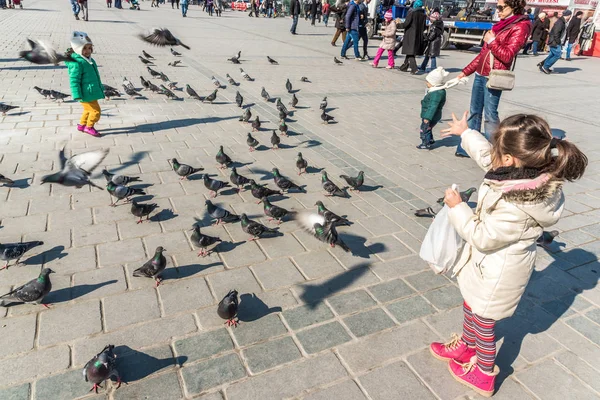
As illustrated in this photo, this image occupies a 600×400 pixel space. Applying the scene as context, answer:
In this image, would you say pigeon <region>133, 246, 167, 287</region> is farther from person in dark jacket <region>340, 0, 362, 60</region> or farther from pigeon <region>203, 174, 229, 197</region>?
person in dark jacket <region>340, 0, 362, 60</region>

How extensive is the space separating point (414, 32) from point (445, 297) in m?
14.4

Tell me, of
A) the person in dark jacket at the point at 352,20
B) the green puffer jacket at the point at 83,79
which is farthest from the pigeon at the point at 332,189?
the person in dark jacket at the point at 352,20

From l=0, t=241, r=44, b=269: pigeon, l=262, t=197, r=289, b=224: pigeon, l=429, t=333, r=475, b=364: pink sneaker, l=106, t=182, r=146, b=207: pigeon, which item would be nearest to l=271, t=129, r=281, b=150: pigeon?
l=262, t=197, r=289, b=224: pigeon

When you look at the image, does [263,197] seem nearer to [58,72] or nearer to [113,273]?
[113,273]

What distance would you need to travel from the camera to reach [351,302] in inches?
156

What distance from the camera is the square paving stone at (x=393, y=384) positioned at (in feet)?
9.78

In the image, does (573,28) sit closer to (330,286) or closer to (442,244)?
(330,286)

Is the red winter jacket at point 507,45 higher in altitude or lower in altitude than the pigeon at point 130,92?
higher

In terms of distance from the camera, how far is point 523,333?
3605mm

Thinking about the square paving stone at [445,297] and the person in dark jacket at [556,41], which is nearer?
the square paving stone at [445,297]

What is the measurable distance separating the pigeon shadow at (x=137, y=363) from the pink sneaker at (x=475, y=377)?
91.3 inches

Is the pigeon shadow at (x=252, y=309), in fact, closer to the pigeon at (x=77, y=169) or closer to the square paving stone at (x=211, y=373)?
the square paving stone at (x=211, y=373)

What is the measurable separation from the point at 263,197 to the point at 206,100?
6.35 meters

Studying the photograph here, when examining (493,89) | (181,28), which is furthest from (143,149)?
(181,28)
